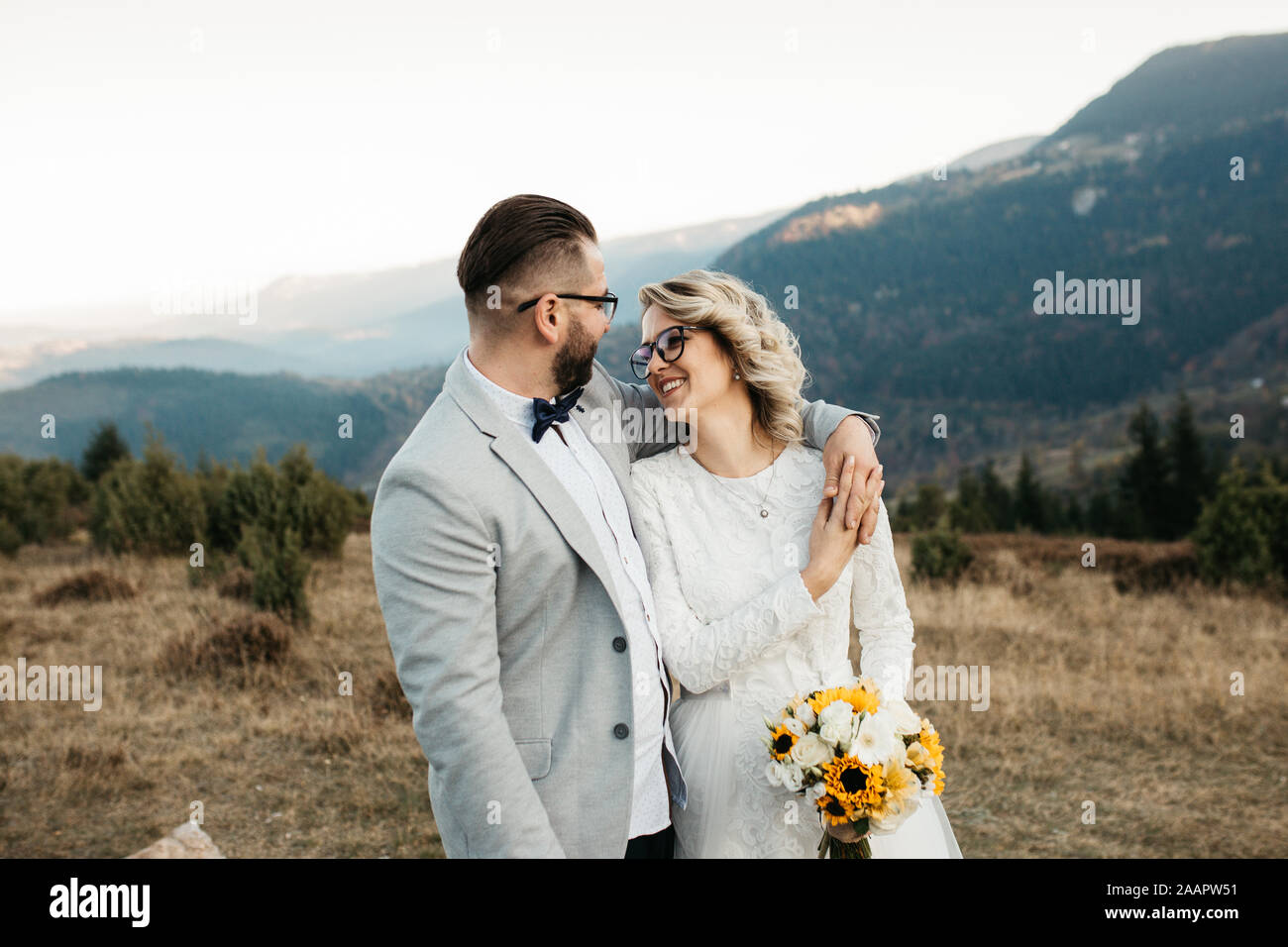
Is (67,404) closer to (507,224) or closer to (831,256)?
(831,256)

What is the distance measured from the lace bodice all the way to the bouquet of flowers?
25 centimetres

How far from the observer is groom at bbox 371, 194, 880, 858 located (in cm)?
193

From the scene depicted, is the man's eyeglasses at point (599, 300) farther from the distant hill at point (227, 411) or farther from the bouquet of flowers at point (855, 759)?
the distant hill at point (227, 411)

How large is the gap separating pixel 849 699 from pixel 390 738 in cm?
535

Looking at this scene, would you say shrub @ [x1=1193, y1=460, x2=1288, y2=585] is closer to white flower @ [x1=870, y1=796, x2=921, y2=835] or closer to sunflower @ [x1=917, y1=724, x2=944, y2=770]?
sunflower @ [x1=917, y1=724, x2=944, y2=770]

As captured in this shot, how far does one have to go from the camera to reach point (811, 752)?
227 cm

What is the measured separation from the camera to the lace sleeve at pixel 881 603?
2.83 metres

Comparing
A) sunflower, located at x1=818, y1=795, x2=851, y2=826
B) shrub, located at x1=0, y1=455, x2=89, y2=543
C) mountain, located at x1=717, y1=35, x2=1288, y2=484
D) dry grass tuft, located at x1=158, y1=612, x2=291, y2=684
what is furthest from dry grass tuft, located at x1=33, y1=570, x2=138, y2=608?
mountain, located at x1=717, y1=35, x2=1288, y2=484

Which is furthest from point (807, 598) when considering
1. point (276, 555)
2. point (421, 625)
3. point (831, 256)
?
point (831, 256)

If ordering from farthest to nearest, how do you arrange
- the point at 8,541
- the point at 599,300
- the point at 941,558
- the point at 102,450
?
the point at 102,450, the point at 8,541, the point at 941,558, the point at 599,300

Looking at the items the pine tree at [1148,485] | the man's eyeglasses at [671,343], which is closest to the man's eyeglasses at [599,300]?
the man's eyeglasses at [671,343]

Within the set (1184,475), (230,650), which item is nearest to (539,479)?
(230,650)

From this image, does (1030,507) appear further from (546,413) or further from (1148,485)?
(546,413)

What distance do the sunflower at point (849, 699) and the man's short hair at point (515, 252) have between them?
1.33 meters
